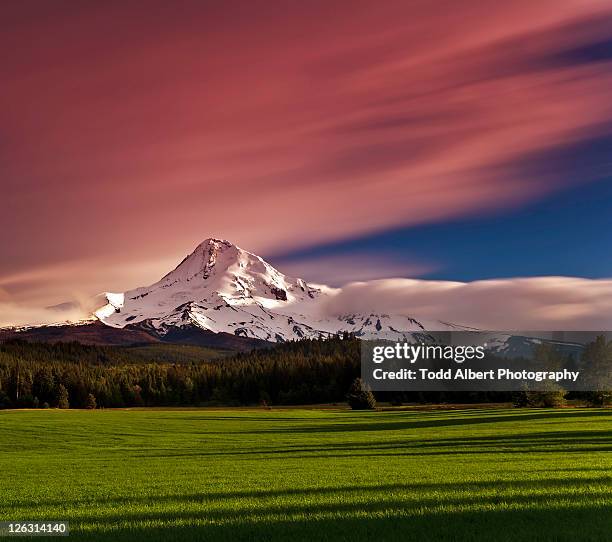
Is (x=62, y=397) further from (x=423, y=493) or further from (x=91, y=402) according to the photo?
(x=423, y=493)

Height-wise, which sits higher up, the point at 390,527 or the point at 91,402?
the point at 390,527

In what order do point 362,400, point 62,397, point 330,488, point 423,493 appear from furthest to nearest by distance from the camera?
point 62,397 → point 362,400 → point 330,488 → point 423,493

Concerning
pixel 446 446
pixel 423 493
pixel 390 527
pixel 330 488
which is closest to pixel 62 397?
pixel 446 446

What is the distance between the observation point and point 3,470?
43656 mm

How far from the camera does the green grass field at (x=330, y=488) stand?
17.2 meters

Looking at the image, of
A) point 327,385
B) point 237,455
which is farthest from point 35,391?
point 237,455

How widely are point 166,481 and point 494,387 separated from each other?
136 metres

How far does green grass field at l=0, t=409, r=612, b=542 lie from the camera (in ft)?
56.4

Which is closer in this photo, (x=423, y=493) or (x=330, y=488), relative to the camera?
(x=423, y=493)

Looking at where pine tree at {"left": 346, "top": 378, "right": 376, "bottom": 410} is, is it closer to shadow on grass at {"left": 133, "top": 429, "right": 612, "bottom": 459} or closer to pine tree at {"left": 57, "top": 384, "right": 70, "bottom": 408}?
shadow on grass at {"left": 133, "top": 429, "right": 612, "bottom": 459}

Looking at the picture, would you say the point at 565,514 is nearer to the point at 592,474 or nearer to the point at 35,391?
the point at 592,474

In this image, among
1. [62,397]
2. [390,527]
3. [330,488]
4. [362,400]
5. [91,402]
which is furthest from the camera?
[62,397]

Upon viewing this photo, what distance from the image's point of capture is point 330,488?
86.3ft

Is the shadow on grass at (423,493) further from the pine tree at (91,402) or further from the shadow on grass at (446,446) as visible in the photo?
the pine tree at (91,402)
